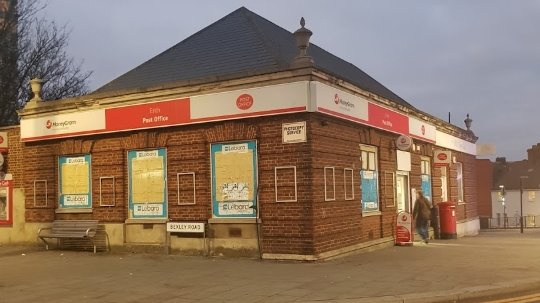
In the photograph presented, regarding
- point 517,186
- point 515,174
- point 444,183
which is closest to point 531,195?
point 517,186

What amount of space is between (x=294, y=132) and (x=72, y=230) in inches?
269

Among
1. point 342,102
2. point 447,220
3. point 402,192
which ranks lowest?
point 447,220

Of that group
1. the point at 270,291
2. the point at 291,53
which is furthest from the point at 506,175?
the point at 270,291

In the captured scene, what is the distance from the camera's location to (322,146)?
42.0 ft

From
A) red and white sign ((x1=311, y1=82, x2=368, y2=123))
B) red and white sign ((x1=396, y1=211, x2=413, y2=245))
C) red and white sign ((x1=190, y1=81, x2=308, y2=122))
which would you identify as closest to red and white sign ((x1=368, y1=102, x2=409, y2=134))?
red and white sign ((x1=311, y1=82, x2=368, y2=123))

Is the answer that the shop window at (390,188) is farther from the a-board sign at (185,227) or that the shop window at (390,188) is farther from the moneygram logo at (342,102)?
the a-board sign at (185,227)

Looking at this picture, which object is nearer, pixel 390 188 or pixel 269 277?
pixel 269 277

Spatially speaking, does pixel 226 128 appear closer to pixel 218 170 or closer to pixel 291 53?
pixel 218 170

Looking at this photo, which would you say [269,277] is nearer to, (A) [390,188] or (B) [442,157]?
(A) [390,188]

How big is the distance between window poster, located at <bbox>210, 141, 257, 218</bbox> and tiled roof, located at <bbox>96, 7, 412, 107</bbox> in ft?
5.72

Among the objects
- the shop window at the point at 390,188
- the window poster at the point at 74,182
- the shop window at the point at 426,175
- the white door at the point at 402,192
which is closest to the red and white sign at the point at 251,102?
the window poster at the point at 74,182

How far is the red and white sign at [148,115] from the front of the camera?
45.2 feet

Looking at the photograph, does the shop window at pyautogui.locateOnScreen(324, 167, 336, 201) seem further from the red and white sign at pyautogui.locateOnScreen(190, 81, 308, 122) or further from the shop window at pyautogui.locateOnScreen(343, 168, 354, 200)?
the red and white sign at pyautogui.locateOnScreen(190, 81, 308, 122)

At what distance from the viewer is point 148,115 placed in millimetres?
14242
